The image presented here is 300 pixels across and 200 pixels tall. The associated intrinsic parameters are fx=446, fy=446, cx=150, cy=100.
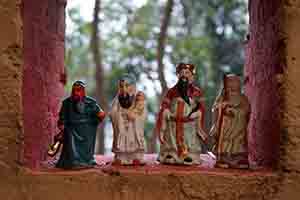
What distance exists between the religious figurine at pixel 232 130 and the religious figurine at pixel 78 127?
47 centimetres

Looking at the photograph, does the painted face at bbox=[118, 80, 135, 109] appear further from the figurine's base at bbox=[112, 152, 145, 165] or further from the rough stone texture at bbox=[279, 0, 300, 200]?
the rough stone texture at bbox=[279, 0, 300, 200]

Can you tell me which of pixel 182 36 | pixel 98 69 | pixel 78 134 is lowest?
pixel 78 134

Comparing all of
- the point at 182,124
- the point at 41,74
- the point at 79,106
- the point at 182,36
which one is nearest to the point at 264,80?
the point at 182,124

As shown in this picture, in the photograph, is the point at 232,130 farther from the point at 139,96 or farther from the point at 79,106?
the point at 79,106

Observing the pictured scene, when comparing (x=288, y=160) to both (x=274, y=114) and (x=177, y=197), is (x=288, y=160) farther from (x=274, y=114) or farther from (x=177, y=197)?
(x=177, y=197)

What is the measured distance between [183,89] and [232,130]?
255 mm

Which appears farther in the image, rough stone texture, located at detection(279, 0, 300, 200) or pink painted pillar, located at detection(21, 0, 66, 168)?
pink painted pillar, located at detection(21, 0, 66, 168)

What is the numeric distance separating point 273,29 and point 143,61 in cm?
232

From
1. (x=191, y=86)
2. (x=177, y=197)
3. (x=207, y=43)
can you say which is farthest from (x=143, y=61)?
(x=177, y=197)

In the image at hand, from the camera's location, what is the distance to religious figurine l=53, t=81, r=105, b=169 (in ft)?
5.55

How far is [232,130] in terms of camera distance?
1760 mm

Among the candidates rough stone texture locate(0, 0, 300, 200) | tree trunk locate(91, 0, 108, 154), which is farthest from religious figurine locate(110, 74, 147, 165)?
tree trunk locate(91, 0, 108, 154)

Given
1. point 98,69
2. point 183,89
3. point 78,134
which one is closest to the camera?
point 78,134

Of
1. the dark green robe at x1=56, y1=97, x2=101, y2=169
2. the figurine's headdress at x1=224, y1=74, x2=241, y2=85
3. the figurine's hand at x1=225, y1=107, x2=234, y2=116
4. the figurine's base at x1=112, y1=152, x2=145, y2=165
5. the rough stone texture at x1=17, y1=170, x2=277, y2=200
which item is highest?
the figurine's headdress at x1=224, y1=74, x2=241, y2=85
